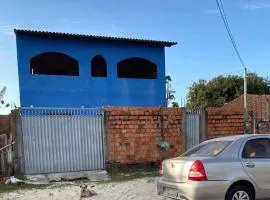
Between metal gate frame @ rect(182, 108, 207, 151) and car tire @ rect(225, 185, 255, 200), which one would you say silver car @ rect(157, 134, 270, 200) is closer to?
car tire @ rect(225, 185, 255, 200)

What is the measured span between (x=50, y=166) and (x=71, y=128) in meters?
1.14

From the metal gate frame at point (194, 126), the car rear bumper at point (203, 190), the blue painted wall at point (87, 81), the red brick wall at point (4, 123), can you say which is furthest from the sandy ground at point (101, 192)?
the blue painted wall at point (87, 81)

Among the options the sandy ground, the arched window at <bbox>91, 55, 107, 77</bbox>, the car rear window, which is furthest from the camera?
the arched window at <bbox>91, 55, 107, 77</bbox>

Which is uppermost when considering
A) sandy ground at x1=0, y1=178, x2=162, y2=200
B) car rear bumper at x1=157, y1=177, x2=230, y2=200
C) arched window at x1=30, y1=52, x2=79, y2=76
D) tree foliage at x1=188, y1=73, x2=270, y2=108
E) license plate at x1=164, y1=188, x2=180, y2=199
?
arched window at x1=30, y1=52, x2=79, y2=76

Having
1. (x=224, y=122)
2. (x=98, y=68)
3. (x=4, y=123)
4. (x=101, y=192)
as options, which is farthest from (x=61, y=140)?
(x=98, y=68)

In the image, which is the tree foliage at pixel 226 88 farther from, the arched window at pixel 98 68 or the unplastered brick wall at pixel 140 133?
the unplastered brick wall at pixel 140 133

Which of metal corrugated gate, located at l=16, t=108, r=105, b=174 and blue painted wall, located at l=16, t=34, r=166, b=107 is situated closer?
metal corrugated gate, located at l=16, t=108, r=105, b=174

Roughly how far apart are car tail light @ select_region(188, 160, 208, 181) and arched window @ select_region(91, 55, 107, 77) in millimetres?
15865

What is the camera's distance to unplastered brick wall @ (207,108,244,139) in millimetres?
14383

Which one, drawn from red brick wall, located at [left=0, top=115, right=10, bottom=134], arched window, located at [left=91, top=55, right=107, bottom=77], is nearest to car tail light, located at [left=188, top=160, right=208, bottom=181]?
red brick wall, located at [left=0, top=115, right=10, bottom=134]

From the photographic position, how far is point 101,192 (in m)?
10.1

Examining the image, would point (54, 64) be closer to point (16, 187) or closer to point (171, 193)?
point (16, 187)

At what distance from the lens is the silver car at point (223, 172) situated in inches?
284

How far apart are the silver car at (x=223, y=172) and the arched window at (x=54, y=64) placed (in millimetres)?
15388
